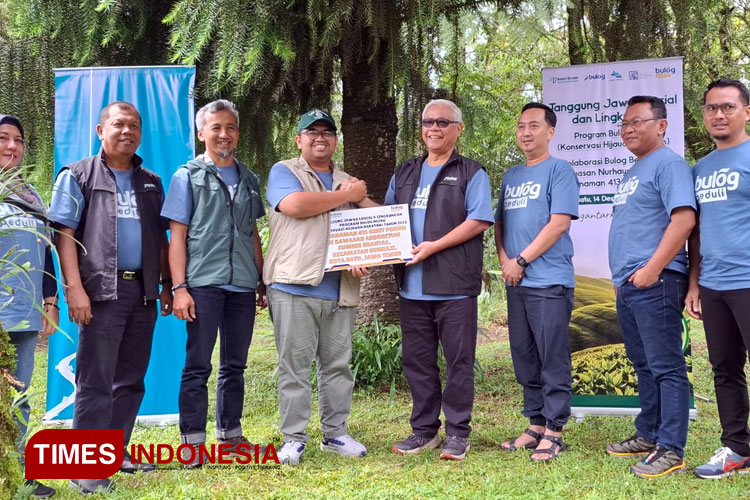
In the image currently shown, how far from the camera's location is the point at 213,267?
12.7 feet

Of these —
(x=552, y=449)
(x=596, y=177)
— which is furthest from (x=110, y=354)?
(x=596, y=177)

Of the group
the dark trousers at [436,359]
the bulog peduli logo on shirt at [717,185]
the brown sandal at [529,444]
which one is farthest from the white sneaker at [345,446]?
the bulog peduli logo on shirt at [717,185]

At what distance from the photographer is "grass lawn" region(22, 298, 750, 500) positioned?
3.43m

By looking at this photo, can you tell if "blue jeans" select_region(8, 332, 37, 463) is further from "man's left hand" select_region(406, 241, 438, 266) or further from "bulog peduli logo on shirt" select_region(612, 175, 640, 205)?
"bulog peduli logo on shirt" select_region(612, 175, 640, 205)

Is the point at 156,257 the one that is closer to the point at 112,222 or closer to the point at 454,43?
the point at 112,222

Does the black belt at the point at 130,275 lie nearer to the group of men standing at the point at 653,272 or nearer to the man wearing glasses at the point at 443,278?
the man wearing glasses at the point at 443,278

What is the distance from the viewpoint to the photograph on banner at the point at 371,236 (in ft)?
13.2

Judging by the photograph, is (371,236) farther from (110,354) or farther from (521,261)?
(110,354)

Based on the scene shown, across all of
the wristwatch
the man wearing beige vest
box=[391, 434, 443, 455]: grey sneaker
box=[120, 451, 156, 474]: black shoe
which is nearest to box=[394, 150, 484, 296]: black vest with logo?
the wristwatch

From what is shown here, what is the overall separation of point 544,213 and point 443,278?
28.2 inches

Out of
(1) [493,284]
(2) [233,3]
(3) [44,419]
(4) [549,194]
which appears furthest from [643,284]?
(1) [493,284]

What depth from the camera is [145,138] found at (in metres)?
4.96

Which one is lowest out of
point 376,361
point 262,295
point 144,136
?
point 376,361

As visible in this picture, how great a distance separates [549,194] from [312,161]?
4.70ft
